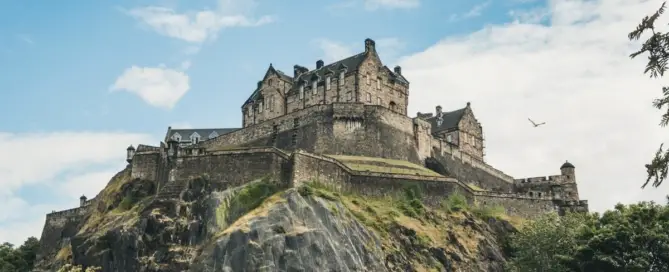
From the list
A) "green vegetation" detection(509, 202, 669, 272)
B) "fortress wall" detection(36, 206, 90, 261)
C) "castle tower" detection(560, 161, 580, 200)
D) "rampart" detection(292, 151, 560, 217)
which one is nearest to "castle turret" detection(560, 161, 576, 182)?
"castle tower" detection(560, 161, 580, 200)

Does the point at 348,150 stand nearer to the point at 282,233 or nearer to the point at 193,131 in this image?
the point at 282,233

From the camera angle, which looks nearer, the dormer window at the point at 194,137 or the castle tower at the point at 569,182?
the castle tower at the point at 569,182

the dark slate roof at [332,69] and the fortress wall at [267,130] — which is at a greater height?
the dark slate roof at [332,69]

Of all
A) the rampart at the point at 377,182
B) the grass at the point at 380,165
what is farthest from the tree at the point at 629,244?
the grass at the point at 380,165

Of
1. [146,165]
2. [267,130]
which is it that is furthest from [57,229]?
[267,130]

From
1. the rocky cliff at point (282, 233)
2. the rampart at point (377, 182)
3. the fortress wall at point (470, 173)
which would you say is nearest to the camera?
the rocky cliff at point (282, 233)

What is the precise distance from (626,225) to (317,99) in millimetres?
36680

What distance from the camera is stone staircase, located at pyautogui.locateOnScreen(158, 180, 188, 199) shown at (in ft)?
189

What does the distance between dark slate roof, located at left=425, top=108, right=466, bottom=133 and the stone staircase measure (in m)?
34.2

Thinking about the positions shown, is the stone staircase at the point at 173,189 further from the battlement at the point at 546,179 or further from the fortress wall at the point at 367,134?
the battlement at the point at 546,179

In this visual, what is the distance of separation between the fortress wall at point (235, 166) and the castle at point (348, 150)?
0.08 metres

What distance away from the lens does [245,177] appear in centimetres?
5741

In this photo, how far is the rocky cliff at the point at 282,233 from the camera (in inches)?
1954

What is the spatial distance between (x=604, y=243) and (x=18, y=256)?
190ft
